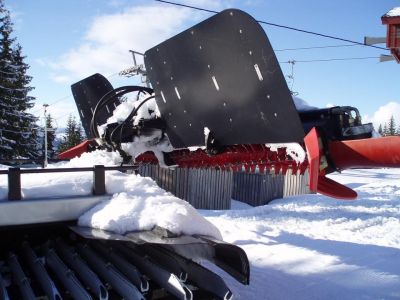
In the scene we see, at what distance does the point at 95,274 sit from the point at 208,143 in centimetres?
134

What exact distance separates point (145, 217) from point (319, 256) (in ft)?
11.5

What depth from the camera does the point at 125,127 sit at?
12.6 ft

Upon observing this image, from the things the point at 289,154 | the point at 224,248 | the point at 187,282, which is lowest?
the point at 187,282

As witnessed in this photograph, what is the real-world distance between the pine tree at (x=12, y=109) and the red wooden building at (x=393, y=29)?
2156cm

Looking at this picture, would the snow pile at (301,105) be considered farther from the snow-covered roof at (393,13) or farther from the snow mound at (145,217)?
the snow-covered roof at (393,13)

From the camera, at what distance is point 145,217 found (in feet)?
6.51

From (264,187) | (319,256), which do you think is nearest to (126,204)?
(319,256)

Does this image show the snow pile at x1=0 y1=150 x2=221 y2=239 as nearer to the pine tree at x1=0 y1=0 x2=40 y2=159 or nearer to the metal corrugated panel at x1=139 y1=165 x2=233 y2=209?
the metal corrugated panel at x1=139 y1=165 x2=233 y2=209

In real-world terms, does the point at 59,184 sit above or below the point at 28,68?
below

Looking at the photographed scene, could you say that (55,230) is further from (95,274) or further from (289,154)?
(289,154)

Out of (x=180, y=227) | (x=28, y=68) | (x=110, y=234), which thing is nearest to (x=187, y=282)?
(x=180, y=227)

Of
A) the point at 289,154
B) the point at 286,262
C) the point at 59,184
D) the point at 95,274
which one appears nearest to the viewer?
the point at 95,274

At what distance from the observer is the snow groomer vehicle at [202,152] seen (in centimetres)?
188

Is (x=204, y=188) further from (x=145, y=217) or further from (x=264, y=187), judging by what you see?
(x=145, y=217)
